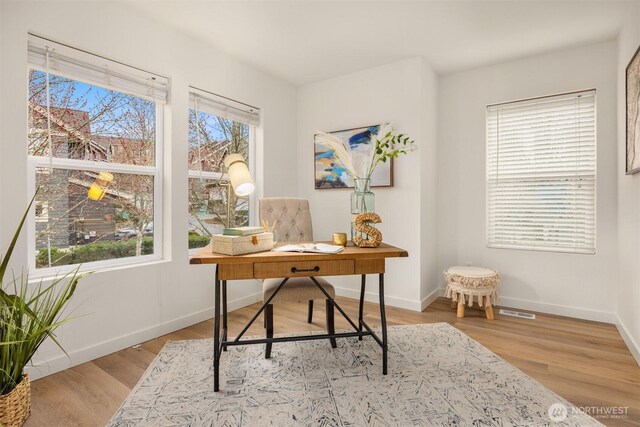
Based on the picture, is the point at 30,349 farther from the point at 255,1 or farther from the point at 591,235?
the point at 591,235

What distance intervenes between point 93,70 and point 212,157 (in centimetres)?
117

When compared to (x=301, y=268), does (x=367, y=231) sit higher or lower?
higher

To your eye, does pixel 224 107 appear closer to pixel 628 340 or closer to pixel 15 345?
pixel 15 345

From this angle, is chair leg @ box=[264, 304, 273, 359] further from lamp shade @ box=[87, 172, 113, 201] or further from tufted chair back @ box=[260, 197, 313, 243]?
lamp shade @ box=[87, 172, 113, 201]

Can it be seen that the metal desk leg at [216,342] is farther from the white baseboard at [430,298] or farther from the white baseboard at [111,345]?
the white baseboard at [430,298]

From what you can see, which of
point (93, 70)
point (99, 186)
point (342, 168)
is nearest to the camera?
point (93, 70)

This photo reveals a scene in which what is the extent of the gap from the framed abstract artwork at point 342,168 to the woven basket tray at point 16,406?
291cm

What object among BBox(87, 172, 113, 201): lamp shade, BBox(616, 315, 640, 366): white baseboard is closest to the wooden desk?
BBox(87, 172, 113, 201): lamp shade

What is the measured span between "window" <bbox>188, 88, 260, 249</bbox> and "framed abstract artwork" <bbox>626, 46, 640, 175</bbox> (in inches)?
124

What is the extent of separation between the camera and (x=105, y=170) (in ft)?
7.84

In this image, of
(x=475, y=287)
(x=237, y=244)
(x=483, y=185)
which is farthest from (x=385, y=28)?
(x=475, y=287)

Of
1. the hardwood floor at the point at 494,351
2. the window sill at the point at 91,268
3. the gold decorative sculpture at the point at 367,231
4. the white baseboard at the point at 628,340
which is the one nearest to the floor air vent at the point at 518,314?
the hardwood floor at the point at 494,351

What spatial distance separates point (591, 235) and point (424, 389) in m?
2.38

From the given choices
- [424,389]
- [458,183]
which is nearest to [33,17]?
[424,389]
